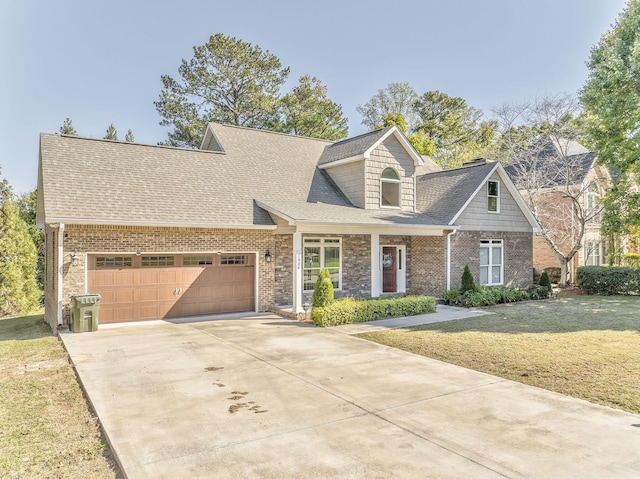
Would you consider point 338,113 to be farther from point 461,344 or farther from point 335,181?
point 461,344

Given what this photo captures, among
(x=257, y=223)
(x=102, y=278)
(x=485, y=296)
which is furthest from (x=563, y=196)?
(x=102, y=278)

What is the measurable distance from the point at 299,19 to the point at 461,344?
16.9 metres

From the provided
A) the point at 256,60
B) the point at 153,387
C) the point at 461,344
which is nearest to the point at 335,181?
the point at 461,344

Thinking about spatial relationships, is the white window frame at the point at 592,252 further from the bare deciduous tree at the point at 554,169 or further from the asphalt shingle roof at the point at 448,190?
the asphalt shingle roof at the point at 448,190

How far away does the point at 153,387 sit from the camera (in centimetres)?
718

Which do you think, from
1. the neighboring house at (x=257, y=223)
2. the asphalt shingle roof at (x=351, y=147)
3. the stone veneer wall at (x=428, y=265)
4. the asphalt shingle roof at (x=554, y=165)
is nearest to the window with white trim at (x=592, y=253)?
the asphalt shingle roof at (x=554, y=165)

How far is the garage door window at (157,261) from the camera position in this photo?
13.0 meters

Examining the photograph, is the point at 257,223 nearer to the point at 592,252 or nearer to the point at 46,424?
the point at 46,424

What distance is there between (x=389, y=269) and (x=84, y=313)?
11.3 metres

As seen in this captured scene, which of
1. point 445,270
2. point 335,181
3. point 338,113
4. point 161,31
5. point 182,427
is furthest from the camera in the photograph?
point 338,113

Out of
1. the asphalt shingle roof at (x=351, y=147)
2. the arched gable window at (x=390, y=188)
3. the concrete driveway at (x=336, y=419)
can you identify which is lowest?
the concrete driveway at (x=336, y=419)

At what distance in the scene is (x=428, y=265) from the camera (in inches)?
693

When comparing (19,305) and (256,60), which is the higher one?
→ (256,60)

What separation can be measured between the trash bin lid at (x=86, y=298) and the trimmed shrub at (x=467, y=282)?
12.4m
